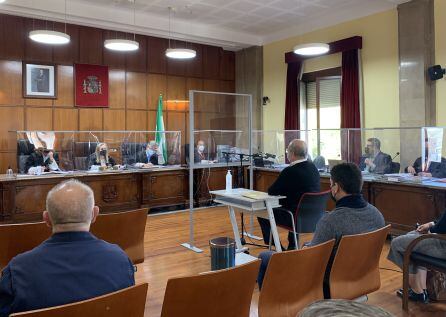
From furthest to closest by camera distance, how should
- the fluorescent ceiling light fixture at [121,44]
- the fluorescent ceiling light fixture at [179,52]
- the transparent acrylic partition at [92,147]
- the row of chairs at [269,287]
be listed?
the fluorescent ceiling light fixture at [179,52]
the fluorescent ceiling light fixture at [121,44]
the transparent acrylic partition at [92,147]
the row of chairs at [269,287]

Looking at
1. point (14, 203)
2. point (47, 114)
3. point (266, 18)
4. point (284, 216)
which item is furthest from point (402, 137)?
point (47, 114)

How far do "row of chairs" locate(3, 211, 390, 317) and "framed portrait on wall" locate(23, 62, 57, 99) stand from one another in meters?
6.88

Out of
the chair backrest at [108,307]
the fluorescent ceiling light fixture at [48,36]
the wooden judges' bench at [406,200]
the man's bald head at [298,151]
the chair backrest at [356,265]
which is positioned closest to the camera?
the chair backrest at [108,307]

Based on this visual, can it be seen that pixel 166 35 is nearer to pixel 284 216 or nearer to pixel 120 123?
pixel 120 123

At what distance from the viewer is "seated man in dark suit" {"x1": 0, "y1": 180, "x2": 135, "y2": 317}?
131 centimetres

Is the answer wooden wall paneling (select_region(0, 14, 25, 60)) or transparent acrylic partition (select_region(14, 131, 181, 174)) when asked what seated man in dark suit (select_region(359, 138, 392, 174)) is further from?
wooden wall paneling (select_region(0, 14, 25, 60))

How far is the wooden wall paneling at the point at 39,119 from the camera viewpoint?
23.8 ft

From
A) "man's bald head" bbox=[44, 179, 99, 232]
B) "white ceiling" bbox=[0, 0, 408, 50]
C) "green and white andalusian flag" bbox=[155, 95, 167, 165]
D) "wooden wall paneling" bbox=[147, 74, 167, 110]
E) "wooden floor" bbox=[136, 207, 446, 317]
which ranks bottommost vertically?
"wooden floor" bbox=[136, 207, 446, 317]

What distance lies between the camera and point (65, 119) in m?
7.61

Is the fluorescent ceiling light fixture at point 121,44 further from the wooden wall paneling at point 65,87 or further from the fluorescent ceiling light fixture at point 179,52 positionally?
the wooden wall paneling at point 65,87

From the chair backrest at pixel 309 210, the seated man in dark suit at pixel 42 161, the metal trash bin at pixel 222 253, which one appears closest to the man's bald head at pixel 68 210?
the metal trash bin at pixel 222 253

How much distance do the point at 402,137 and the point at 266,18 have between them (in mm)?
3638

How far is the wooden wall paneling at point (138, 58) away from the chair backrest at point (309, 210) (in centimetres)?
600

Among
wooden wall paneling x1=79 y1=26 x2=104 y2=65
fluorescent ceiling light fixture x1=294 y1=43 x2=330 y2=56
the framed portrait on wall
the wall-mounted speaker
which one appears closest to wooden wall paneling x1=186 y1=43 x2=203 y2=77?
wooden wall paneling x1=79 y1=26 x2=104 y2=65
